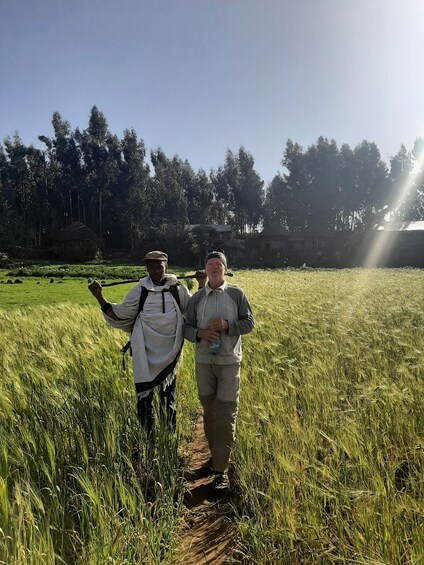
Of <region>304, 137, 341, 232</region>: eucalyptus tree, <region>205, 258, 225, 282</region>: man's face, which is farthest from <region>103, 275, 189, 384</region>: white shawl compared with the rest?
<region>304, 137, 341, 232</region>: eucalyptus tree

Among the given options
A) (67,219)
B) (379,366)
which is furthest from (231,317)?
(67,219)

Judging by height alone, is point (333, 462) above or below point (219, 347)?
below

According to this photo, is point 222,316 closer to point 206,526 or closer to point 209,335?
point 209,335

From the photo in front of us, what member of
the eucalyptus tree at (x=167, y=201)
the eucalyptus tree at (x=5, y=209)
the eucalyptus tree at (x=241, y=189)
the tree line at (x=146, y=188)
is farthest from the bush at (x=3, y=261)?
the eucalyptus tree at (x=241, y=189)

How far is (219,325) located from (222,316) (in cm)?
19

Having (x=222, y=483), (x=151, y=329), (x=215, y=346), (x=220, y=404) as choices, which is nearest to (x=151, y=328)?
(x=151, y=329)

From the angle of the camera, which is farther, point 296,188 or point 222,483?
point 296,188

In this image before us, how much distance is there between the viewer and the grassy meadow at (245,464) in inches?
90.7

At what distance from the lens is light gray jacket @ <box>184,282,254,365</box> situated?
3.77 meters

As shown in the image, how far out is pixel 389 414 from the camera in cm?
353

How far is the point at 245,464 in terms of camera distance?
3.12 meters

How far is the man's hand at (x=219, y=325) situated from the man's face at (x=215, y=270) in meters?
0.43

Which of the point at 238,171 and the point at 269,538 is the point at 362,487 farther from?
the point at 238,171

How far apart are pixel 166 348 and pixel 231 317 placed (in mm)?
756
